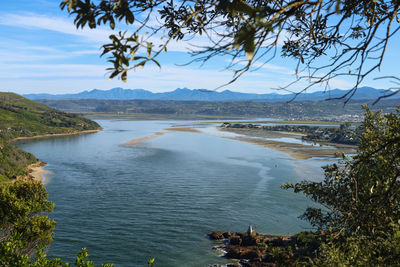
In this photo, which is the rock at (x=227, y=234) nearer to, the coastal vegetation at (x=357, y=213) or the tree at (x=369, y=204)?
the coastal vegetation at (x=357, y=213)

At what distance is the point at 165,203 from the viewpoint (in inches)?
1515

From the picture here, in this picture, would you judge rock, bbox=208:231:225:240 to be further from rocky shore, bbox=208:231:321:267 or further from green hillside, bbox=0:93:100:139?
green hillside, bbox=0:93:100:139

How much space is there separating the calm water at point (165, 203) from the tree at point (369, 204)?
15.9 m

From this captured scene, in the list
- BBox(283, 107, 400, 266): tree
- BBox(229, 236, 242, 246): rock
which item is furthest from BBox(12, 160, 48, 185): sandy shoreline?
BBox(283, 107, 400, 266): tree

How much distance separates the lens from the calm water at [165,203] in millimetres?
27406

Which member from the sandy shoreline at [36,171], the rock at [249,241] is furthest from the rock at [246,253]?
the sandy shoreline at [36,171]

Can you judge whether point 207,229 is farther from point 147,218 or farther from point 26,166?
point 26,166

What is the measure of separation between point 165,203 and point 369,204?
30066 mm

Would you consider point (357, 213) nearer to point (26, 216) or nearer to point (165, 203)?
point (26, 216)

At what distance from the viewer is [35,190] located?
780 inches

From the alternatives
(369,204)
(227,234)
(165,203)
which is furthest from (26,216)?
(165,203)

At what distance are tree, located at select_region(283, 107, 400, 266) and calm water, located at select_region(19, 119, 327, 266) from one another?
1589cm

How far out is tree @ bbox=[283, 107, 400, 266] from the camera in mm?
6274

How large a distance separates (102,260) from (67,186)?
2392cm
